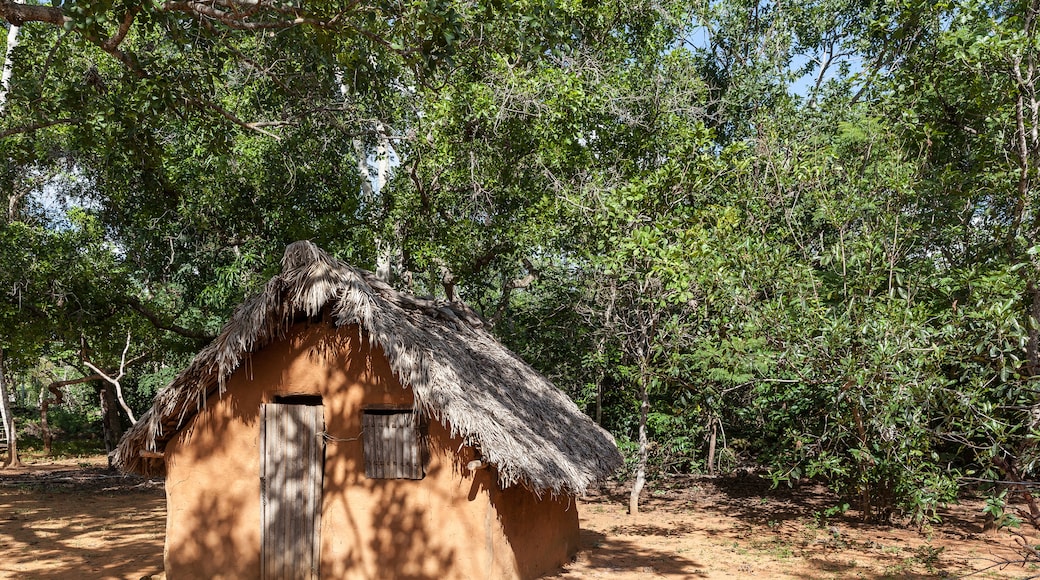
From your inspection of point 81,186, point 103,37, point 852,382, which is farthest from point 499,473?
point 81,186

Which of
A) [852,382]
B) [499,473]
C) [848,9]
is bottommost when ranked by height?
[499,473]

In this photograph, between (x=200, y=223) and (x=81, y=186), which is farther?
(x=81, y=186)

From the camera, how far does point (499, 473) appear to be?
23.1 feet

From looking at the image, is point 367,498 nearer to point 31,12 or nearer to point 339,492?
point 339,492

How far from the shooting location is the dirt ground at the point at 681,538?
29.4ft

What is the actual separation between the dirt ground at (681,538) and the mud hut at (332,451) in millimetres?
1577

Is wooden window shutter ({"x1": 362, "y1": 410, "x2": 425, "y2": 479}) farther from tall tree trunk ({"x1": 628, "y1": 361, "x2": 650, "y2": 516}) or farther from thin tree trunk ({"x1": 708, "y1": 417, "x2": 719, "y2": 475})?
thin tree trunk ({"x1": 708, "y1": 417, "x2": 719, "y2": 475})

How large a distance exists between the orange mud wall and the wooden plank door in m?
0.08

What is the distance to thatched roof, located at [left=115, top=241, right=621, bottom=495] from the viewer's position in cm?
A: 705

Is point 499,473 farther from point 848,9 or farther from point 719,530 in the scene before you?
point 848,9

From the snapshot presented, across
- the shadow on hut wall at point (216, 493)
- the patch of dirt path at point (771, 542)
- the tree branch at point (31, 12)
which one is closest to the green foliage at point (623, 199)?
the tree branch at point (31, 12)

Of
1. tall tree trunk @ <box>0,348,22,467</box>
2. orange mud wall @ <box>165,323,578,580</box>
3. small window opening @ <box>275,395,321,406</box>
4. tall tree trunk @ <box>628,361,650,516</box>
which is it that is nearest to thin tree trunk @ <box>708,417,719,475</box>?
tall tree trunk @ <box>628,361,650,516</box>

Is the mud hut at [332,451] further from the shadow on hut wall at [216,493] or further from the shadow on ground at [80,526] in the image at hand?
the shadow on ground at [80,526]

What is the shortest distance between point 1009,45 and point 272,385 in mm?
8048
